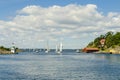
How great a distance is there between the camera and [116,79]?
8362 cm

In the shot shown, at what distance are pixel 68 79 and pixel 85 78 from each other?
531 cm

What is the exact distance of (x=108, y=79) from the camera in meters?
83.5

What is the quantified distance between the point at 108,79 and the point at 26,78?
21207 millimetres

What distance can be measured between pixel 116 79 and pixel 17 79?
83.6 ft

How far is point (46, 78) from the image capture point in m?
83.9

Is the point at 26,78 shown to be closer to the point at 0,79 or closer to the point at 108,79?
the point at 0,79

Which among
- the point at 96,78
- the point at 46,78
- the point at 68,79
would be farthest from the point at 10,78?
the point at 96,78

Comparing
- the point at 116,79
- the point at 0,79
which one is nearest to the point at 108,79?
the point at 116,79

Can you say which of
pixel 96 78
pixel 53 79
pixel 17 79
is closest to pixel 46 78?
pixel 53 79

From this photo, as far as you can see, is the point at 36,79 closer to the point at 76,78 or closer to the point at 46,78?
the point at 46,78

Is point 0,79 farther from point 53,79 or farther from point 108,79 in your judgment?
point 108,79

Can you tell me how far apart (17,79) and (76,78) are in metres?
15.3

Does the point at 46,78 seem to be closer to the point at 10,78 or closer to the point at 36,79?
the point at 36,79

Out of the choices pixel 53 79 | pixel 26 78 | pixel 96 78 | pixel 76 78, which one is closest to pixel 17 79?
pixel 26 78
